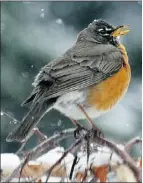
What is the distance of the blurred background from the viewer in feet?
4.29

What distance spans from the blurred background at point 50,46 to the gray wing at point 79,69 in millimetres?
89

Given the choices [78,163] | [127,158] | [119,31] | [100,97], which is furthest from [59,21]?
[127,158]

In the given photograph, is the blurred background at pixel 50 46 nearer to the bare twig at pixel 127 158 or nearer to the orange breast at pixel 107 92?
the orange breast at pixel 107 92

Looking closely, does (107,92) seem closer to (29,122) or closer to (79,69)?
(79,69)

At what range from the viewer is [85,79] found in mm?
1164

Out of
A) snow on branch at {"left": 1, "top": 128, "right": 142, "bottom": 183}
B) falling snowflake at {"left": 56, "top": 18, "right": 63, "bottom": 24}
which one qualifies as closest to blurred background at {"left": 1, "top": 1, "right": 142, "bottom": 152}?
falling snowflake at {"left": 56, "top": 18, "right": 63, "bottom": 24}

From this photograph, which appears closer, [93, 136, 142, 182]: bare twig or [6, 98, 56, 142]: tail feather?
[93, 136, 142, 182]: bare twig

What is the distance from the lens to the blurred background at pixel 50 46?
1.31 metres

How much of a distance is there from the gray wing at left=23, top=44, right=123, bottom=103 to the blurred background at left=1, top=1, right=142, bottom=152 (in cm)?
9

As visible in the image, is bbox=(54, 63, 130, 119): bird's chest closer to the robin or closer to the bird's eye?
the robin

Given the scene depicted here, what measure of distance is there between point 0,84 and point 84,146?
69cm

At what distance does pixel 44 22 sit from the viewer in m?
1.47

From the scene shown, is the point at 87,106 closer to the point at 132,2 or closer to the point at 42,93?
the point at 42,93

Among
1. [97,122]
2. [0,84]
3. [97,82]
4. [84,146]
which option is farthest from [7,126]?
[84,146]
